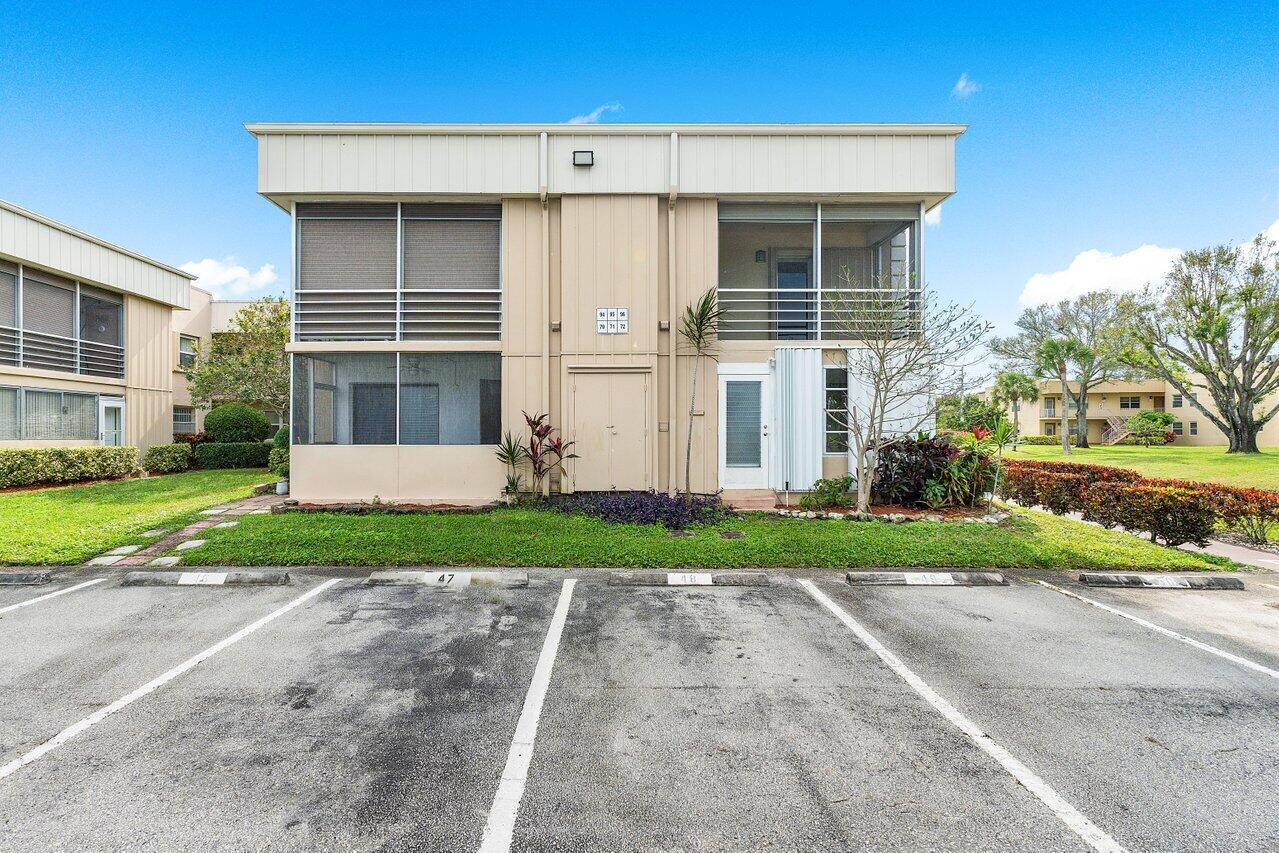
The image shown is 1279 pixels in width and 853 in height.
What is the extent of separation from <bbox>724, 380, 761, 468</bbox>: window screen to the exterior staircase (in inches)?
1766

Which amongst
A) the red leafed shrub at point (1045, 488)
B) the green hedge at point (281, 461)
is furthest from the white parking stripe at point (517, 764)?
the green hedge at point (281, 461)

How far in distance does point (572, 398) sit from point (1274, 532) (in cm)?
1114

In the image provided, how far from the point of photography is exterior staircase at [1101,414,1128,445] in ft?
133

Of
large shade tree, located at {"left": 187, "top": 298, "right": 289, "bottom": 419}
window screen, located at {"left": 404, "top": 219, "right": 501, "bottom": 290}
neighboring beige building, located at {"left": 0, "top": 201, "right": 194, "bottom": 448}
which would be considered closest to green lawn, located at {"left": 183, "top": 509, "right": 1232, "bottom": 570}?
window screen, located at {"left": 404, "top": 219, "right": 501, "bottom": 290}

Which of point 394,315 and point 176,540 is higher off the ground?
point 394,315

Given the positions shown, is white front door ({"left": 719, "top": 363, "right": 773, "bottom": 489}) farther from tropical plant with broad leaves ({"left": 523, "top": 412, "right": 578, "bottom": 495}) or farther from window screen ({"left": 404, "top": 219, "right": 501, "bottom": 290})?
window screen ({"left": 404, "top": 219, "right": 501, "bottom": 290})

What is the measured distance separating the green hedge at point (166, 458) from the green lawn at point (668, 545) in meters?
10.4

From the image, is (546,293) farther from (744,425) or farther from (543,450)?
(744,425)

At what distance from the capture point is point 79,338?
1438cm

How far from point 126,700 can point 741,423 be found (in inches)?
327

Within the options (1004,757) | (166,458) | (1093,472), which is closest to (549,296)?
(1004,757)

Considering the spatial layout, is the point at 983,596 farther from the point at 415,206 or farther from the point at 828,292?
the point at 415,206

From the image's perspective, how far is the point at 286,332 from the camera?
17.5m

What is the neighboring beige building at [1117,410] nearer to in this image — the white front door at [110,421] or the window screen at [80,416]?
the white front door at [110,421]
